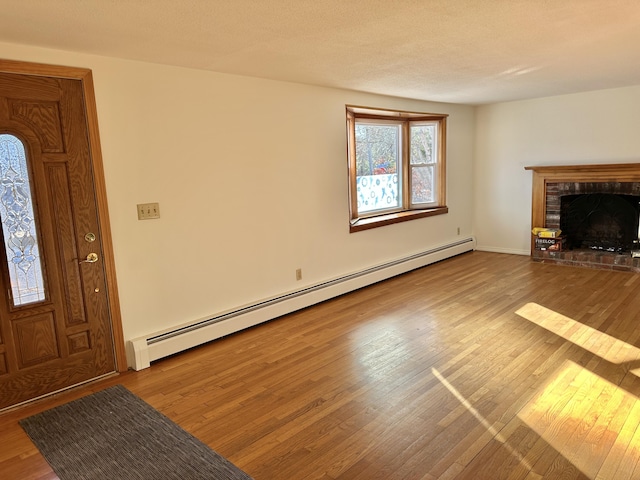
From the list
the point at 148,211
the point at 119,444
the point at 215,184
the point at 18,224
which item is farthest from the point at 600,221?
the point at 18,224

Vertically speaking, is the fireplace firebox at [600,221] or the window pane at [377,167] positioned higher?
the window pane at [377,167]

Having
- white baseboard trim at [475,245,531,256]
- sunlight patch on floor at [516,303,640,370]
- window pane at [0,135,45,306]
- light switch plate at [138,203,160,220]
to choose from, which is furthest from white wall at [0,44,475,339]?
white baseboard trim at [475,245,531,256]

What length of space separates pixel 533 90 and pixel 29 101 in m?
5.14

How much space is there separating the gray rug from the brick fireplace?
5300 millimetres

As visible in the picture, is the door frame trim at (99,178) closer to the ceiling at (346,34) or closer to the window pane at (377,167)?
the ceiling at (346,34)

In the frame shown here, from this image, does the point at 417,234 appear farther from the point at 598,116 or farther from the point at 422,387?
the point at 422,387

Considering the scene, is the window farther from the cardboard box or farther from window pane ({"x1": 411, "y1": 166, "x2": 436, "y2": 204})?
Result: the cardboard box

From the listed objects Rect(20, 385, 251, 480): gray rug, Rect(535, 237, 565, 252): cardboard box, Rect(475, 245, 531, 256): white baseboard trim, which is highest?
Rect(535, 237, 565, 252): cardboard box

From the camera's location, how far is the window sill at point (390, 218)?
5.10 meters

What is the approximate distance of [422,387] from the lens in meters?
2.84

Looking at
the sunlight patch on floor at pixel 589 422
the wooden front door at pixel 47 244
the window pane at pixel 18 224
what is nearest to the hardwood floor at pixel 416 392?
the sunlight patch on floor at pixel 589 422

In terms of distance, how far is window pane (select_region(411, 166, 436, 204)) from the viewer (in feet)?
20.4

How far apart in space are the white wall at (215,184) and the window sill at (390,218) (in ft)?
0.36

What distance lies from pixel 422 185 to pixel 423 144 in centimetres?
57
